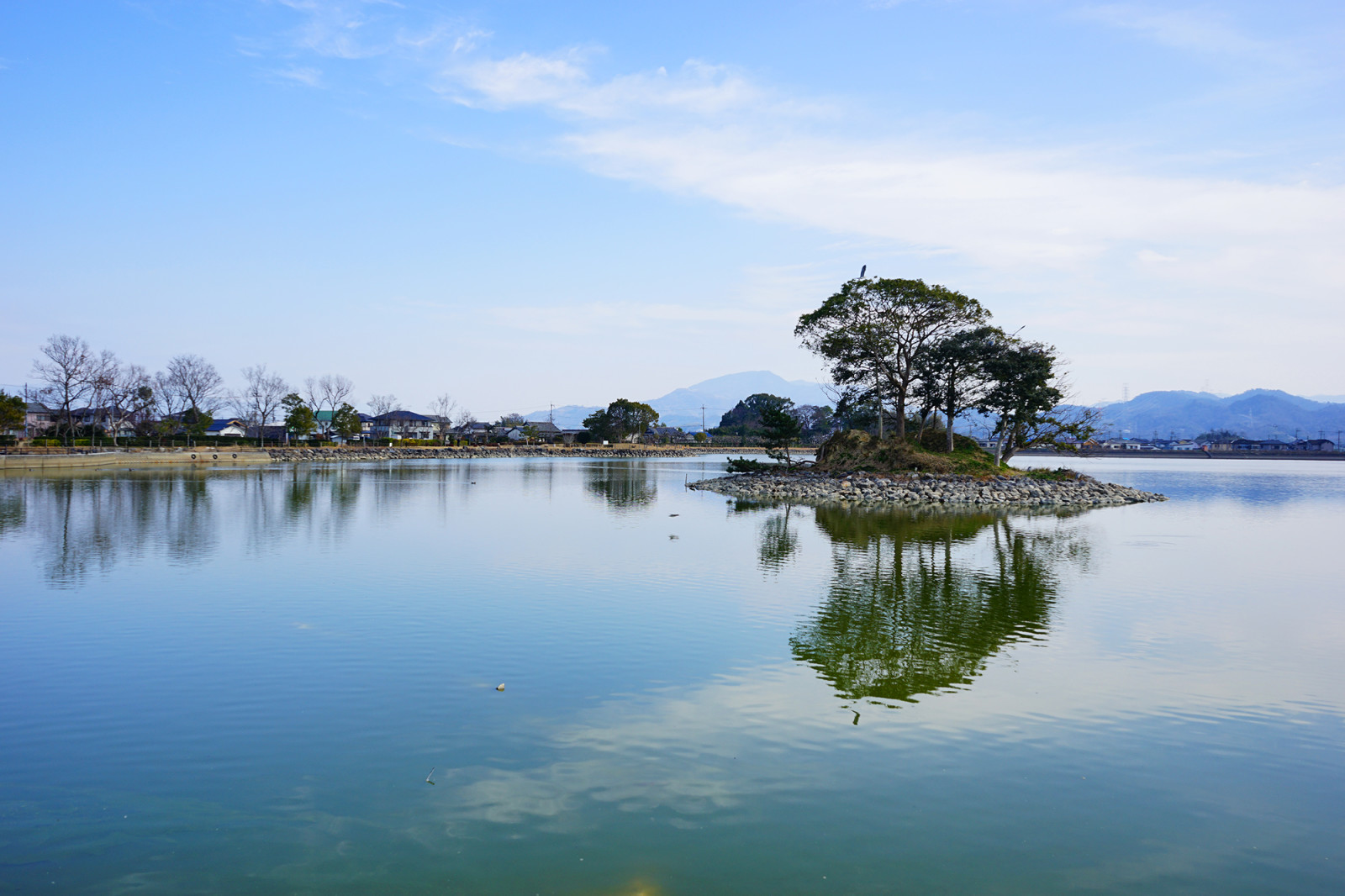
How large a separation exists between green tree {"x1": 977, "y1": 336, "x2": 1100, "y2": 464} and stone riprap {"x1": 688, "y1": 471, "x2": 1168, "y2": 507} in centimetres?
343

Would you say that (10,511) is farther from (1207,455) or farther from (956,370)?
(1207,455)

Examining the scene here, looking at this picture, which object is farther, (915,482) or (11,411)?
(11,411)

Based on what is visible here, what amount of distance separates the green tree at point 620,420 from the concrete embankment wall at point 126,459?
46.2 metres

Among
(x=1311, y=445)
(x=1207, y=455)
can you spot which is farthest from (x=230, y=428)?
(x=1311, y=445)

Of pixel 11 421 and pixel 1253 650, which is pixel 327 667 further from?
pixel 11 421

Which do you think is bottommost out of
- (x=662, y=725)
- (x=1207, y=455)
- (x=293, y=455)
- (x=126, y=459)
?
(x=662, y=725)

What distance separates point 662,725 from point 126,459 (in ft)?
230

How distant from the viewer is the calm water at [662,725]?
18.5ft

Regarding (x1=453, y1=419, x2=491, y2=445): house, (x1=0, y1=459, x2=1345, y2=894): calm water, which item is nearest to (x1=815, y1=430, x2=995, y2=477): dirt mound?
(x1=0, y1=459, x2=1345, y2=894): calm water

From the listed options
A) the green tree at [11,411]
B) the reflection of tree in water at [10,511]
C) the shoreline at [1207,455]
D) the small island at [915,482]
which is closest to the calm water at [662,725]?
the reflection of tree in water at [10,511]

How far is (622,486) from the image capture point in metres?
46.4

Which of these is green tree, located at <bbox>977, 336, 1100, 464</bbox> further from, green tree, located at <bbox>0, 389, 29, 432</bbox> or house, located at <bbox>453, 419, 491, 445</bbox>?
house, located at <bbox>453, 419, 491, 445</bbox>

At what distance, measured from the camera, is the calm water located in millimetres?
5652

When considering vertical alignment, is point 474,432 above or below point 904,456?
above
